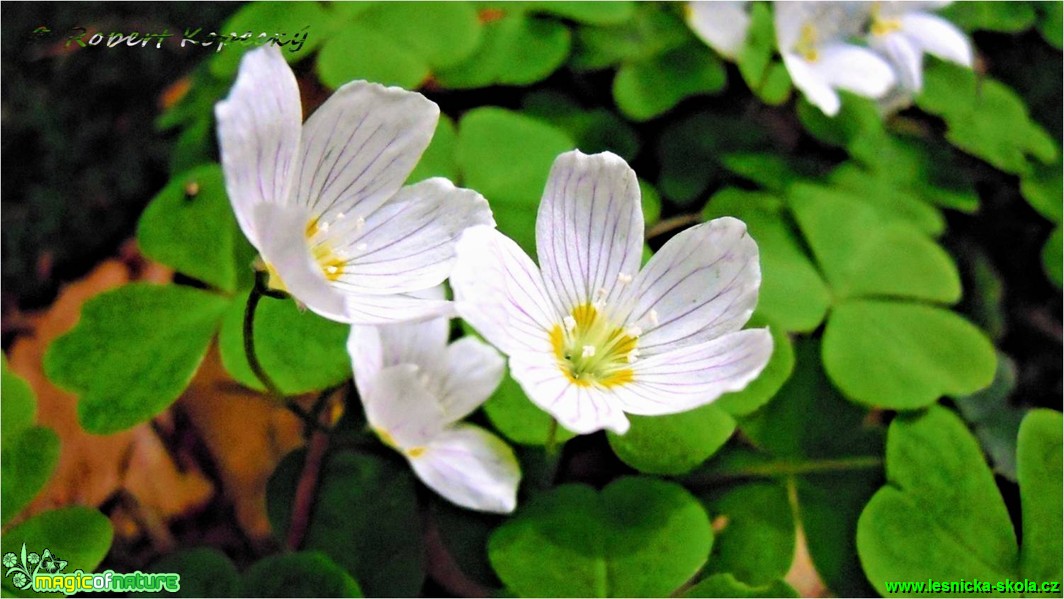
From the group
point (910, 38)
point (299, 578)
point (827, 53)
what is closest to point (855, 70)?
point (827, 53)

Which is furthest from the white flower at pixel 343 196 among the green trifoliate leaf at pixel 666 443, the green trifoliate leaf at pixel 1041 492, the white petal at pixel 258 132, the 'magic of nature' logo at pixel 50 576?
the green trifoliate leaf at pixel 1041 492

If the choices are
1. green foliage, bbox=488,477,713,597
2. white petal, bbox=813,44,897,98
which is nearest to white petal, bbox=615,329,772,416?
green foliage, bbox=488,477,713,597

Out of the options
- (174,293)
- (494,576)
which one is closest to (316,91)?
(174,293)

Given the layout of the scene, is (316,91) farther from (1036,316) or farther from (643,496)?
(1036,316)

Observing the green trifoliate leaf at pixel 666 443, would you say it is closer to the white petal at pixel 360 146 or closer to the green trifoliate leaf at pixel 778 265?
the green trifoliate leaf at pixel 778 265

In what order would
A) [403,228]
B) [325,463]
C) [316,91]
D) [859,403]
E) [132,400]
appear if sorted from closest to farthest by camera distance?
[403,228]
[132,400]
[325,463]
[859,403]
[316,91]

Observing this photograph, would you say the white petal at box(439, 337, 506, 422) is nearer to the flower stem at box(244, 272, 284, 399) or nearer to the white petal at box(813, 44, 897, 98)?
the flower stem at box(244, 272, 284, 399)
